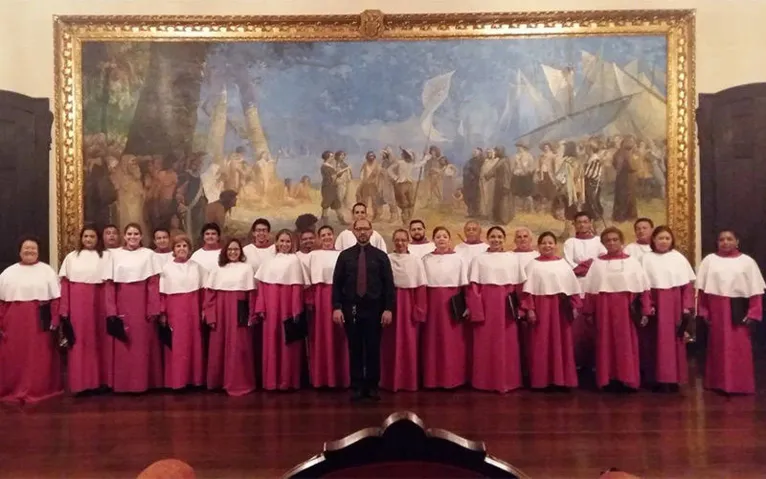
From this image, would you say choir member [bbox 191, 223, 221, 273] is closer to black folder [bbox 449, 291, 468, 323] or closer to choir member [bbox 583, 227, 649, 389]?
black folder [bbox 449, 291, 468, 323]

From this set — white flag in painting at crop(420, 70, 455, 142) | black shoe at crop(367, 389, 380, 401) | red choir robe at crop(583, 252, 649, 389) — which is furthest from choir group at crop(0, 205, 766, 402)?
white flag in painting at crop(420, 70, 455, 142)

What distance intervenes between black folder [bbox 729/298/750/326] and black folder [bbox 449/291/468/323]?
2798 millimetres

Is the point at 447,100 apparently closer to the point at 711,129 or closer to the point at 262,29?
the point at 262,29

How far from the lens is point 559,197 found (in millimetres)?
8711

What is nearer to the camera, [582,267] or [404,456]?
[404,456]

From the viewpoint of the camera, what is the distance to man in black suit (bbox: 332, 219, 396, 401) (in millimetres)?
6793

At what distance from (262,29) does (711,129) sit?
20.0 ft

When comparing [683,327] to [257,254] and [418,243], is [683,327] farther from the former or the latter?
[257,254]

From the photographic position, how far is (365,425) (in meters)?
5.91

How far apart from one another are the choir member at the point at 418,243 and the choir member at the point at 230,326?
1.89 metres

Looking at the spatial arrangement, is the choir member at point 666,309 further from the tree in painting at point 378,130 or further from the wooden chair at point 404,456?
the wooden chair at point 404,456

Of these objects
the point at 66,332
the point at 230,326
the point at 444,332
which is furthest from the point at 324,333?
the point at 66,332

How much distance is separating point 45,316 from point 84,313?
0.39 metres

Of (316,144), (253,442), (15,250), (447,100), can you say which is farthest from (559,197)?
(15,250)
